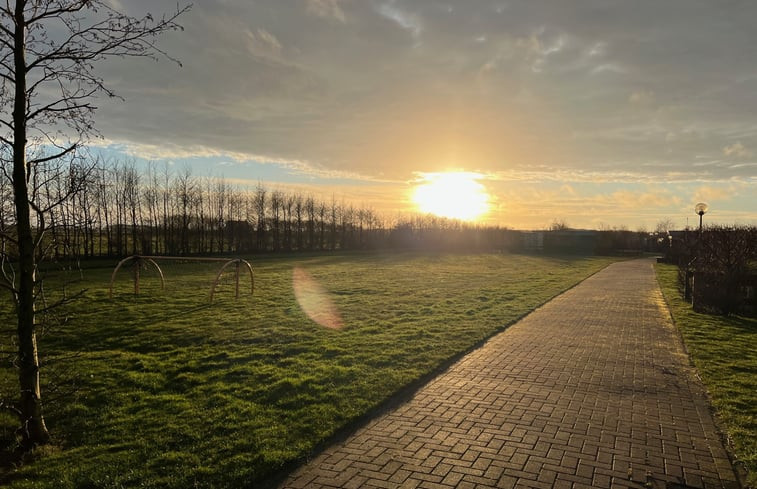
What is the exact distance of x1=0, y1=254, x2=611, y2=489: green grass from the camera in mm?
4430

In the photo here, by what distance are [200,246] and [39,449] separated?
146ft

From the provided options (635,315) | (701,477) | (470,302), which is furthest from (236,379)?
(635,315)

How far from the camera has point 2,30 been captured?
4.27 m

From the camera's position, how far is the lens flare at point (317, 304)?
1185 cm

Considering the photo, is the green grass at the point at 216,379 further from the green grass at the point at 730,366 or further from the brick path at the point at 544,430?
the green grass at the point at 730,366

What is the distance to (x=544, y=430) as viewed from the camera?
16.8 ft

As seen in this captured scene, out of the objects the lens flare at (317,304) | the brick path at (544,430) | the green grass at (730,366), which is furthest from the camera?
the lens flare at (317,304)

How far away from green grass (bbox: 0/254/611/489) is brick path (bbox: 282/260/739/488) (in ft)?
2.04

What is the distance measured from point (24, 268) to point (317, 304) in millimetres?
10553

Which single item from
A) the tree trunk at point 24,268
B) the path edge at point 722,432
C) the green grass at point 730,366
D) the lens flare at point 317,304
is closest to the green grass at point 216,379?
the tree trunk at point 24,268

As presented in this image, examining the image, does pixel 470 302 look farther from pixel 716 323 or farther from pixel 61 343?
pixel 61 343

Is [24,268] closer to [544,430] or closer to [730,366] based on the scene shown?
[544,430]

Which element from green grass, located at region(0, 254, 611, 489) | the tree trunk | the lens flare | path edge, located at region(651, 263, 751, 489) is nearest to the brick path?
path edge, located at region(651, 263, 751, 489)

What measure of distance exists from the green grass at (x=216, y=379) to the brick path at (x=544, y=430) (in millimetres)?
621
